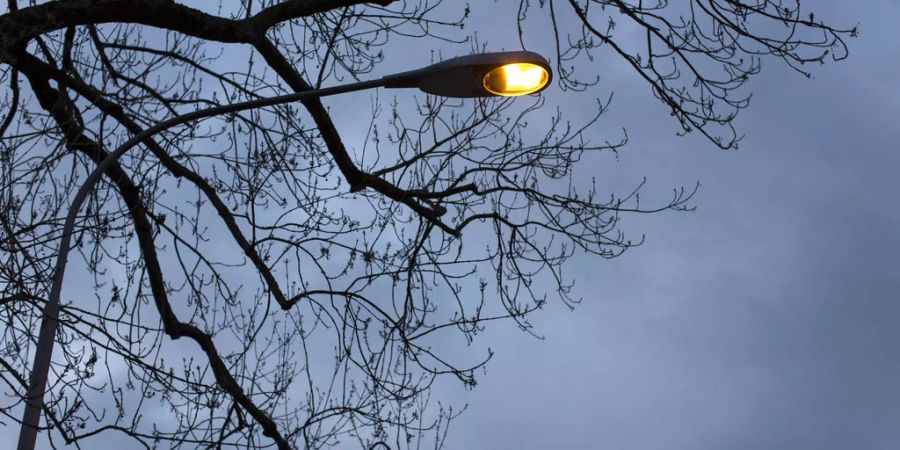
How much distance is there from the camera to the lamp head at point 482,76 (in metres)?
5.71

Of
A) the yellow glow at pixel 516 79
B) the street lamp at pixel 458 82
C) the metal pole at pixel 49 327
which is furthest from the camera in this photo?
the yellow glow at pixel 516 79

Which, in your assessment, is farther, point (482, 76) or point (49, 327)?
point (482, 76)

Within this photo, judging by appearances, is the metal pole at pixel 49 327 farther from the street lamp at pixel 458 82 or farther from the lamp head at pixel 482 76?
the lamp head at pixel 482 76

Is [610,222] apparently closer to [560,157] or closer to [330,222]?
[560,157]

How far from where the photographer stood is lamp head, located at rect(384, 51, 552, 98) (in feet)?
18.7

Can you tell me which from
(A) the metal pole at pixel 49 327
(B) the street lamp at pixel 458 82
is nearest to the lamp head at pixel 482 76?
(B) the street lamp at pixel 458 82

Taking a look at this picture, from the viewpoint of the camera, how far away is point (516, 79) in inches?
229

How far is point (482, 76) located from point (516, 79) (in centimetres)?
19

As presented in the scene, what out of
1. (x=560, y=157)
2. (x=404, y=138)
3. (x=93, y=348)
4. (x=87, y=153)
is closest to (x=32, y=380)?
(x=93, y=348)

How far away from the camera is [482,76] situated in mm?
5801

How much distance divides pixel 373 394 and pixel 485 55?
3.08 meters

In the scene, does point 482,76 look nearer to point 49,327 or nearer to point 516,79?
point 516,79

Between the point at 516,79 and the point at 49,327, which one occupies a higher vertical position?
the point at 516,79

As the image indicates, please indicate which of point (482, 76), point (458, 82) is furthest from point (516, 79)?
point (458, 82)
